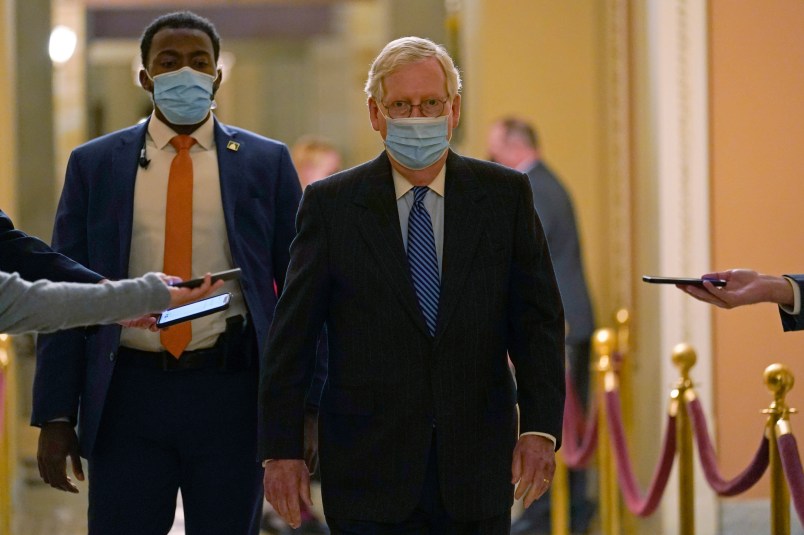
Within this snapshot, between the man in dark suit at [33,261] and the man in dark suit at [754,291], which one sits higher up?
the man in dark suit at [33,261]

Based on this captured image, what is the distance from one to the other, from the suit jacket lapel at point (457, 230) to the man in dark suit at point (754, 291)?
61cm

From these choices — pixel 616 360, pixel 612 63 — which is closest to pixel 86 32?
pixel 612 63

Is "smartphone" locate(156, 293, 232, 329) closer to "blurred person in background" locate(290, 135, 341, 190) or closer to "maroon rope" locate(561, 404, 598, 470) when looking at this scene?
"maroon rope" locate(561, 404, 598, 470)

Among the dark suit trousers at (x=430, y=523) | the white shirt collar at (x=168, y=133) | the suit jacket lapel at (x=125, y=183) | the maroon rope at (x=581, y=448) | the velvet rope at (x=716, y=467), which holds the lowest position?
the maroon rope at (x=581, y=448)

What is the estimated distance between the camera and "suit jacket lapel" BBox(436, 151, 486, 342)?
330 cm

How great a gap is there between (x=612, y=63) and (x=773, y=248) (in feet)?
9.11

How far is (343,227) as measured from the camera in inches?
133

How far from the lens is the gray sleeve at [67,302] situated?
9.64 feet

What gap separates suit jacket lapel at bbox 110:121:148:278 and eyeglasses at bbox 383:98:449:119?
2.78ft

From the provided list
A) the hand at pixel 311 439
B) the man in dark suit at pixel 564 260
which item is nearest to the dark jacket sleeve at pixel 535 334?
the hand at pixel 311 439

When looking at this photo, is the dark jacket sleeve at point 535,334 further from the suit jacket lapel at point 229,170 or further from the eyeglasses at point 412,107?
the suit jacket lapel at point 229,170

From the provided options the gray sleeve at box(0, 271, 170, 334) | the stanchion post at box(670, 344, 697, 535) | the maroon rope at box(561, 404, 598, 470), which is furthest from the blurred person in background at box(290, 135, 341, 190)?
the gray sleeve at box(0, 271, 170, 334)

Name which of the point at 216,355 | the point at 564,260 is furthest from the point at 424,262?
the point at 564,260

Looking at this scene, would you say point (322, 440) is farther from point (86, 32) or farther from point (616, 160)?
point (86, 32)
